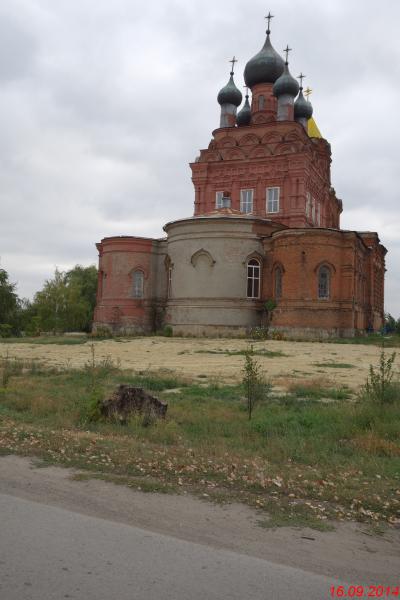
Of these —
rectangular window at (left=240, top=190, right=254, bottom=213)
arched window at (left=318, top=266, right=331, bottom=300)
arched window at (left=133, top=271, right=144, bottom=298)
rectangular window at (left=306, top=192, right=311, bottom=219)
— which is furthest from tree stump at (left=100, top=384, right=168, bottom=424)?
rectangular window at (left=240, top=190, right=254, bottom=213)

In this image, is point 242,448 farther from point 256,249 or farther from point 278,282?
point 256,249

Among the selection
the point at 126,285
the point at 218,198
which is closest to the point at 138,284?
the point at 126,285

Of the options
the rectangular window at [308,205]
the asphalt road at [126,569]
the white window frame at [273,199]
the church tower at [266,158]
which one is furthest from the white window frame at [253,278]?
the asphalt road at [126,569]

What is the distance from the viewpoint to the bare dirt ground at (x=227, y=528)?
392 cm

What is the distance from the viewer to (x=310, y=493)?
5.35 meters

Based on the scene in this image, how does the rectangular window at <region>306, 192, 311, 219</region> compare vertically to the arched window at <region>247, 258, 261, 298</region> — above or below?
above

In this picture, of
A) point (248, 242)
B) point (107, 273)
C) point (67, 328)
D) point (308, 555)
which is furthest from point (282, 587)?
point (67, 328)

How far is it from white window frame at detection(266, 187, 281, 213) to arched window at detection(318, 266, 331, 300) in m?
8.38

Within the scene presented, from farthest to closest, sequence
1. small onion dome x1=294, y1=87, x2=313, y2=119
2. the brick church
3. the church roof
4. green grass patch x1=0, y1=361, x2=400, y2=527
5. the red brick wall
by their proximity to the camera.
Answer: the church roof → small onion dome x1=294, y1=87, x2=313, y2=119 → the red brick wall → the brick church → green grass patch x1=0, y1=361, x2=400, y2=527

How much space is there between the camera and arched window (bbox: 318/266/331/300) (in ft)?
93.1

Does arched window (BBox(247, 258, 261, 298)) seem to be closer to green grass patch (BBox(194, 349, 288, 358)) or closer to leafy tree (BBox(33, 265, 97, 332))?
green grass patch (BBox(194, 349, 288, 358))

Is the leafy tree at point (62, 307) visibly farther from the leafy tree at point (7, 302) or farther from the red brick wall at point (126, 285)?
the red brick wall at point (126, 285)

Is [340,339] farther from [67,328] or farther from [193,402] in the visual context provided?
[67,328]

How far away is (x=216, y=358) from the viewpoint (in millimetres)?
18938
